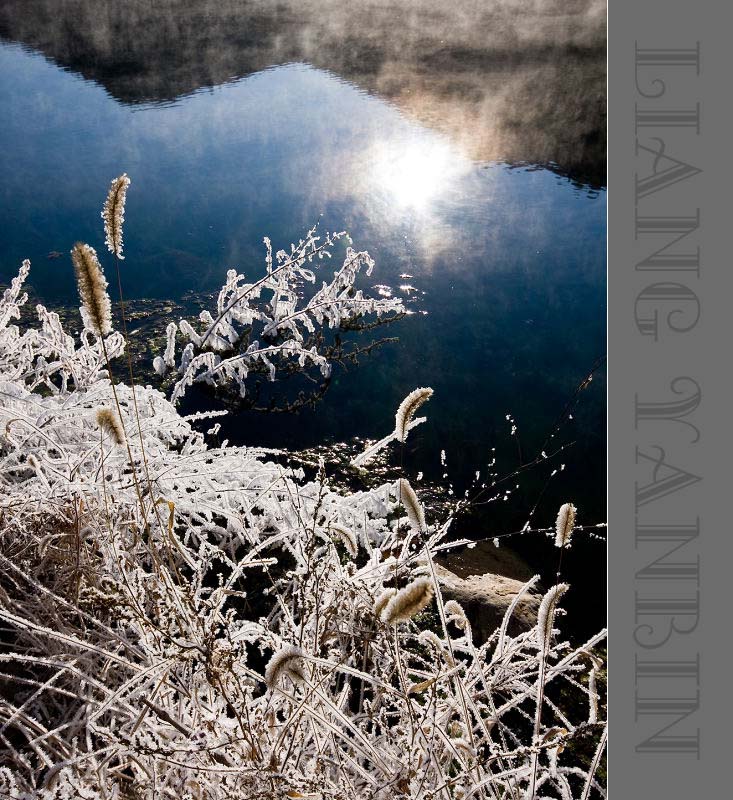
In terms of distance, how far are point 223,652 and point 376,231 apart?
356cm

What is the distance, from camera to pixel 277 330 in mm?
3490

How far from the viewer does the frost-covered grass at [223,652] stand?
920mm

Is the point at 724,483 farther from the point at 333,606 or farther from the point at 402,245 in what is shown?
the point at 402,245

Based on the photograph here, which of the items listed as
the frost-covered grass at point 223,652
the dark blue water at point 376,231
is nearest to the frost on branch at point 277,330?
the dark blue water at point 376,231

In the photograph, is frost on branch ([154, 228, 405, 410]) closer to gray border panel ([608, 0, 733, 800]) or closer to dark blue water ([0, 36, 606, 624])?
dark blue water ([0, 36, 606, 624])

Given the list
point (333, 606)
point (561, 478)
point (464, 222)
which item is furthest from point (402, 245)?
point (333, 606)

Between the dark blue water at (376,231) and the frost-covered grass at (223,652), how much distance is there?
1255 mm

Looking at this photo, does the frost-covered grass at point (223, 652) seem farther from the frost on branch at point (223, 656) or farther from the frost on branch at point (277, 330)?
the frost on branch at point (277, 330)

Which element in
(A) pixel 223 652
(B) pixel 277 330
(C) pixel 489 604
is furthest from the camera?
(B) pixel 277 330

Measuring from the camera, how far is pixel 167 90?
6.34m

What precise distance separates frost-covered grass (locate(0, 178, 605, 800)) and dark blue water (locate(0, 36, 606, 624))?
1.25m

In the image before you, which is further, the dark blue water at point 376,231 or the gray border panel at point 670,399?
the dark blue water at point 376,231

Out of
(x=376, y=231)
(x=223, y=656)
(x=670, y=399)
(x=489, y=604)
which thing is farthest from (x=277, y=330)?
(x=670, y=399)

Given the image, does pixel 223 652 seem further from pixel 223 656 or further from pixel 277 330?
pixel 277 330
